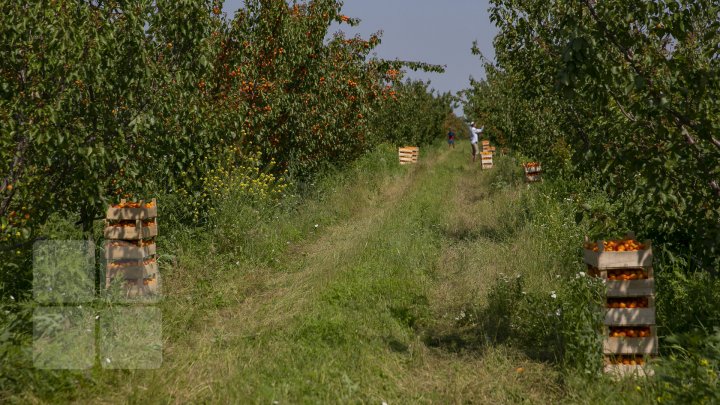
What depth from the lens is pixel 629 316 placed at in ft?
16.3

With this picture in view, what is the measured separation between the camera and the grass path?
4715 mm

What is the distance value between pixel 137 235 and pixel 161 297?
0.69 metres

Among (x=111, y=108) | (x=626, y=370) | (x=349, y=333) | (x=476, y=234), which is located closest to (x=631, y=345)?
(x=626, y=370)

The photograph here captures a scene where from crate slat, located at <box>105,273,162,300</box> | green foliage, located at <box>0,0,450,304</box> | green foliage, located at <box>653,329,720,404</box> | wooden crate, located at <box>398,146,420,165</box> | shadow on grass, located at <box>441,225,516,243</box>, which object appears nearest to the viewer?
green foliage, located at <box>653,329,720,404</box>

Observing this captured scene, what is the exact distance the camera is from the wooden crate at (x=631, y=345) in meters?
4.92

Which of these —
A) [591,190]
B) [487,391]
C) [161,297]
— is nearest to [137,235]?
[161,297]

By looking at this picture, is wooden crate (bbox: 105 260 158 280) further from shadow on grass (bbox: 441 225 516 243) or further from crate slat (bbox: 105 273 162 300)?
shadow on grass (bbox: 441 225 516 243)

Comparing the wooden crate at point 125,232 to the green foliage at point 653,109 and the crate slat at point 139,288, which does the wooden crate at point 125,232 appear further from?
the green foliage at point 653,109

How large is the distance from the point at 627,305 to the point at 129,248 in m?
4.75

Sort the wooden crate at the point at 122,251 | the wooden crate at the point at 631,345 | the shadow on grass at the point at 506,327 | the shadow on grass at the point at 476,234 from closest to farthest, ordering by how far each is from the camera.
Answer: the wooden crate at the point at 631,345, the shadow on grass at the point at 506,327, the wooden crate at the point at 122,251, the shadow on grass at the point at 476,234

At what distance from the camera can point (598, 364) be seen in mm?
4805

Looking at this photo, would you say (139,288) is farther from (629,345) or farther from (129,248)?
(629,345)

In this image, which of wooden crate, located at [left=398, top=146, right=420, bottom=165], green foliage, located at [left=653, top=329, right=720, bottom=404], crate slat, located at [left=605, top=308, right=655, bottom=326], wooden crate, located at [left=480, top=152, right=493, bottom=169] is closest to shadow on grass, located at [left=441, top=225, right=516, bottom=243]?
crate slat, located at [left=605, top=308, right=655, bottom=326]

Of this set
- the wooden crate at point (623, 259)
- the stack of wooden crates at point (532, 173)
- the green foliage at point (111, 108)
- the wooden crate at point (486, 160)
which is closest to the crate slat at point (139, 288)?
the green foliage at point (111, 108)
